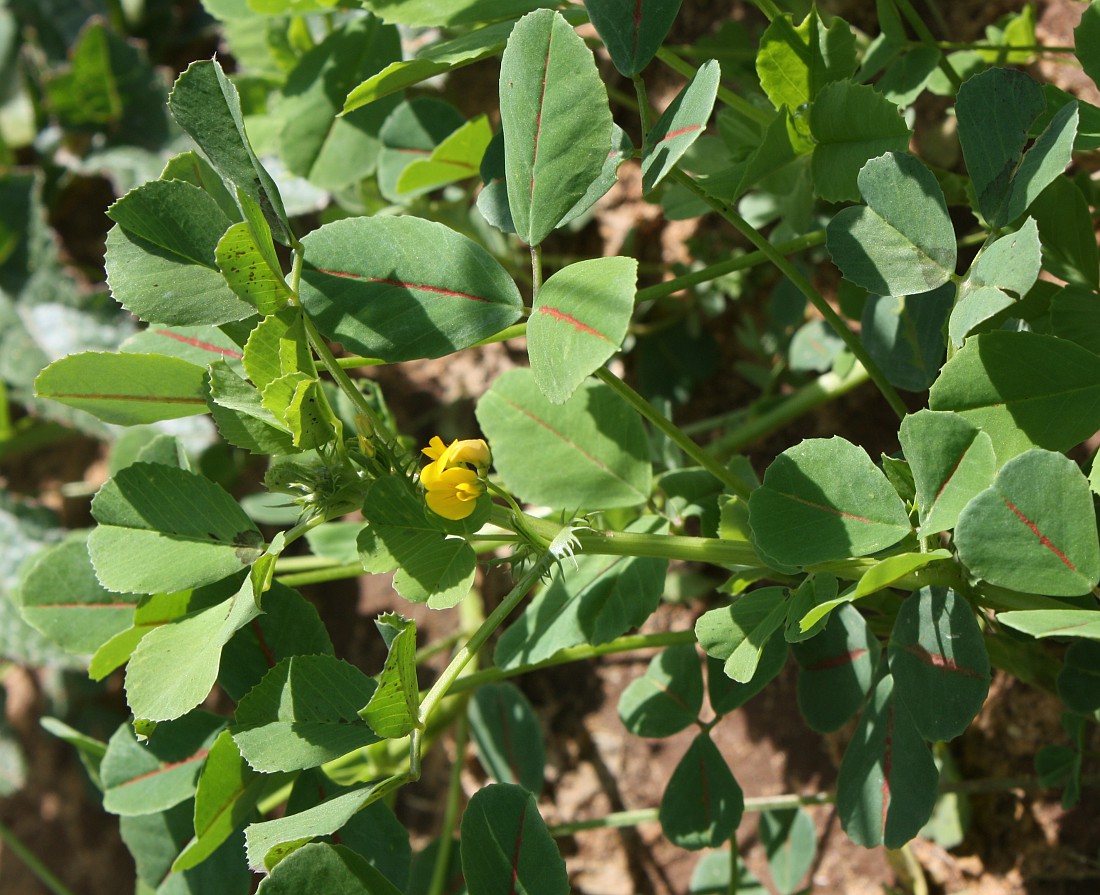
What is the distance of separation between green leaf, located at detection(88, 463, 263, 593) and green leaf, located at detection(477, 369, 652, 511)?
0.28 metres

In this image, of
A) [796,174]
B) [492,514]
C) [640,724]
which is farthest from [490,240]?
[492,514]

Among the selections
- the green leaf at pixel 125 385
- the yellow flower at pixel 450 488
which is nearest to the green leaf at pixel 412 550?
the yellow flower at pixel 450 488

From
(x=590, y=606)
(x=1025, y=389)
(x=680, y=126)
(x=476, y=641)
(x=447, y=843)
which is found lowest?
(x=447, y=843)

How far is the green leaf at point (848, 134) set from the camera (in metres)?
0.86

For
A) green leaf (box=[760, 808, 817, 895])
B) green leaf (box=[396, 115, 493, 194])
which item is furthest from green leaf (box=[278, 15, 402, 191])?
green leaf (box=[760, 808, 817, 895])

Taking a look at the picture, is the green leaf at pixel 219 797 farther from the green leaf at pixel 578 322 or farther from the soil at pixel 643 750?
the soil at pixel 643 750

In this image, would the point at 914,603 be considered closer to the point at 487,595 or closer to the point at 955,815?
the point at 955,815

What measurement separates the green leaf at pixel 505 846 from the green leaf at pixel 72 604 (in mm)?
464

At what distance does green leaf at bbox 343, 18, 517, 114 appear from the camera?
2.88 ft

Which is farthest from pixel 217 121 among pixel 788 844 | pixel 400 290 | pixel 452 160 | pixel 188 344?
pixel 788 844

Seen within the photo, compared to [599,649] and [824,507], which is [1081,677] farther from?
[599,649]

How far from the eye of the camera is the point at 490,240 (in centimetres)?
169

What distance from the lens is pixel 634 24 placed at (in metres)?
0.85

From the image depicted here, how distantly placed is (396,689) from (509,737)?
0.64 m
